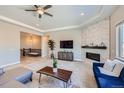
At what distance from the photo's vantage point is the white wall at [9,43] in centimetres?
506

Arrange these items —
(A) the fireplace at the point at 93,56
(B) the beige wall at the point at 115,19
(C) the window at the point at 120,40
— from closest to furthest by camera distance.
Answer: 1. (B) the beige wall at the point at 115,19
2. (C) the window at the point at 120,40
3. (A) the fireplace at the point at 93,56

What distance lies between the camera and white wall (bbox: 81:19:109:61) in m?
4.74

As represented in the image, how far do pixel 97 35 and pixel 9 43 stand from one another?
538cm

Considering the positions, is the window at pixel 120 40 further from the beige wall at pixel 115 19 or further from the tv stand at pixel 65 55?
the tv stand at pixel 65 55

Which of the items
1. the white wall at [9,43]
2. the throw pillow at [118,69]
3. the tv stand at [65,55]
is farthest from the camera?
the tv stand at [65,55]

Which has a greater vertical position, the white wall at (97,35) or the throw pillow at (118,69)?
the white wall at (97,35)

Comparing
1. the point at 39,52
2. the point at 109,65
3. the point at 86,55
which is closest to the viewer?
the point at 109,65

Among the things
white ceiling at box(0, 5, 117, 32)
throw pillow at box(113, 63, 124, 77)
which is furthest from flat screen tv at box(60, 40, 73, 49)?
throw pillow at box(113, 63, 124, 77)

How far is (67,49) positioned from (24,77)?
5311 mm

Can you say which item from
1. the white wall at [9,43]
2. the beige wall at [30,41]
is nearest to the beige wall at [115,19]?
the white wall at [9,43]

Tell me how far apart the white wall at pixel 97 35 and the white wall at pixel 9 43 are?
4.72 meters

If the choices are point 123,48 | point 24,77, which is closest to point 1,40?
point 24,77

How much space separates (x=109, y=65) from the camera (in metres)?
3.07

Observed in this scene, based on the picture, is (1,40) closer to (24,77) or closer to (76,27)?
(24,77)
